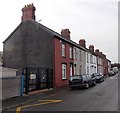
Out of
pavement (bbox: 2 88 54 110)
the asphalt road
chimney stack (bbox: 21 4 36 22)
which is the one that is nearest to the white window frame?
chimney stack (bbox: 21 4 36 22)

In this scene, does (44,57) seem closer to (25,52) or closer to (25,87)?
(25,52)

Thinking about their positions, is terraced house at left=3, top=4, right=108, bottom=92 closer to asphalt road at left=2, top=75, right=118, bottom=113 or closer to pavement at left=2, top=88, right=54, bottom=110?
pavement at left=2, top=88, right=54, bottom=110

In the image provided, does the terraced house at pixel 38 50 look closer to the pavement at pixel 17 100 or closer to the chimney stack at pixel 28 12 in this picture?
the chimney stack at pixel 28 12

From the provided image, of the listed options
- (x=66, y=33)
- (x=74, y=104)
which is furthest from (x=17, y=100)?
(x=66, y=33)

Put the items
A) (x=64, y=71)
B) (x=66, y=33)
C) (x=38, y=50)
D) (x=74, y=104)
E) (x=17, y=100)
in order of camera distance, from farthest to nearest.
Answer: (x=66, y=33) → (x=64, y=71) → (x=38, y=50) → (x=17, y=100) → (x=74, y=104)

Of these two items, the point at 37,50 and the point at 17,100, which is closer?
the point at 17,100

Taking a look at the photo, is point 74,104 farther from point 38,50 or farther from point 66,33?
point 66,33

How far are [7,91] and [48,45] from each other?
12220mm

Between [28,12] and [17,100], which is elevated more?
[28,12]

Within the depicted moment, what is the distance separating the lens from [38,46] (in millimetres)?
29688

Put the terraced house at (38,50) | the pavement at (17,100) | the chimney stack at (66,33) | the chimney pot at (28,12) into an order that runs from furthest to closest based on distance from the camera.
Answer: the chimney stack at (66,33) < the chimney pot at (28,12) < the terraced house at (38,50) < the pavement at (17,100)

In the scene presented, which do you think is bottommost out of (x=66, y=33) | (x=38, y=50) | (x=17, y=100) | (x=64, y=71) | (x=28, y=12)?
(x=17, y=100)

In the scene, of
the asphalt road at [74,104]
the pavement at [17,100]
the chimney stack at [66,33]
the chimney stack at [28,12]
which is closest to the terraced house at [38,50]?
the chimney stack at [28,12]

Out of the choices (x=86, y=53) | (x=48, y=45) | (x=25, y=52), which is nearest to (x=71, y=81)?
(x=48, y=45)
